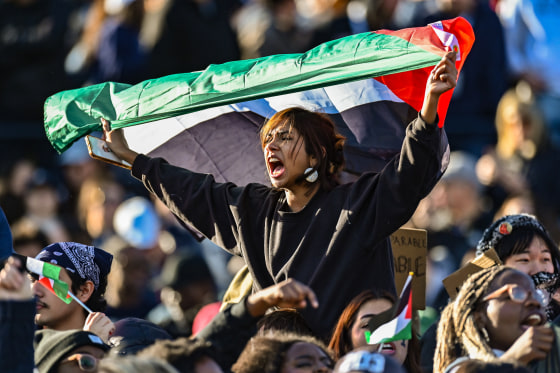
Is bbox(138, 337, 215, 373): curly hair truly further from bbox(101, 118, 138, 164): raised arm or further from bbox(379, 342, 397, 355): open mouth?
bbox(101, 118, 138, 164): raised arm

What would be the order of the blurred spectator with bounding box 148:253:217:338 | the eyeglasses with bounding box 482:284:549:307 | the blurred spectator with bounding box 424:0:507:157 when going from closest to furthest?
the eyeglasses with bounding box 482:284:549:307
the blurred spectator with bounding box 148:253:217:338
the blurred spectator with bounding box 424:0:507:157

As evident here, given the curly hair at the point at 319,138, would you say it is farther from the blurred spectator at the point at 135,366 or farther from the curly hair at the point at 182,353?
the blurred spectator at the point at 135,366

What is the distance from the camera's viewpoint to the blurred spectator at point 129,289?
30.2 feet

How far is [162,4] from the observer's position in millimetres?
11117

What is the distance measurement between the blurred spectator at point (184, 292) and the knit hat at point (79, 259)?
2293mm

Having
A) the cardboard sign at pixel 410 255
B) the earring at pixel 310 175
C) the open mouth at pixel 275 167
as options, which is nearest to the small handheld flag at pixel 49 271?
the open mouth at pixel 275 167

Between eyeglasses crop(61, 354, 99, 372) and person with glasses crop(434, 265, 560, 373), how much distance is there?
136cm

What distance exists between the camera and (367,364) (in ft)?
14.6

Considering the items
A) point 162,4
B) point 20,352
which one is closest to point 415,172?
point 20,352

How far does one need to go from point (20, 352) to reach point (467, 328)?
1716 millimetres

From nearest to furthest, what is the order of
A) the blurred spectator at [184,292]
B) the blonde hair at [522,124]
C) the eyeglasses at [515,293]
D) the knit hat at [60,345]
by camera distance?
the eyeglasses at [515,293], the knit hat at [60,345], the blurred spectator at [184,292], the blonde hair at [522,124]

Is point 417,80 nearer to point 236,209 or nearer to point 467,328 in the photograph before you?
point 236,209

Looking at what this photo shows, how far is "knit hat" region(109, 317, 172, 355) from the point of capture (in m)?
5.68

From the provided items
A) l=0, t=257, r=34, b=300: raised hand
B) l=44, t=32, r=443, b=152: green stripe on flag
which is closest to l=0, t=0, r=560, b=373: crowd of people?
l=0, t=257, r=34, b=300: raised hand
